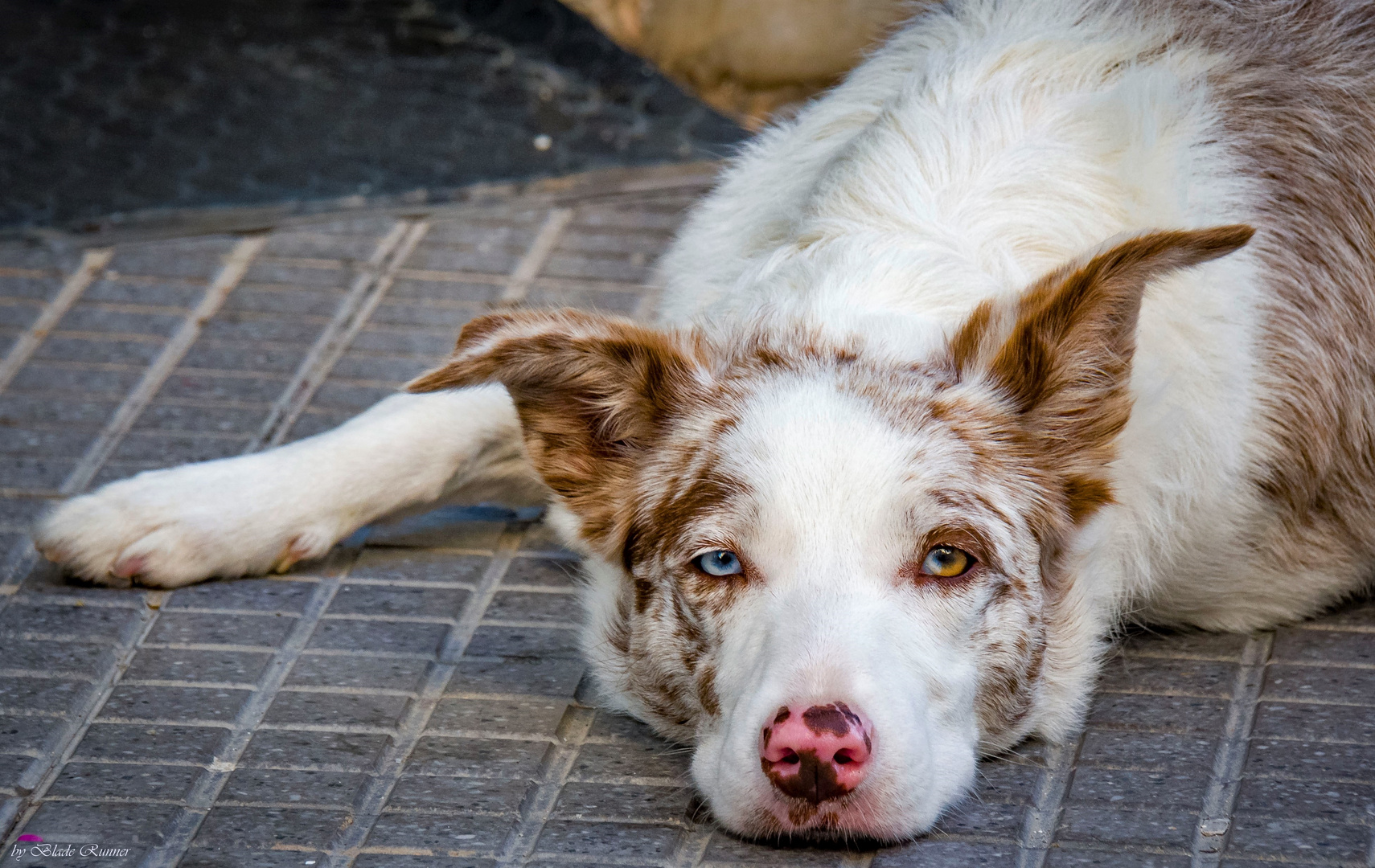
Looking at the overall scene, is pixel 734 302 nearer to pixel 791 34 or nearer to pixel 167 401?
pixel 167 401

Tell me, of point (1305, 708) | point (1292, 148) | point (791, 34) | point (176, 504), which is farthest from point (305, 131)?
point (1305, 708)

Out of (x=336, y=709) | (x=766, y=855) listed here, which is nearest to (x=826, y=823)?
(x=766, y=855)

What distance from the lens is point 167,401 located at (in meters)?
4.72

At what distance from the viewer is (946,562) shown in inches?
115

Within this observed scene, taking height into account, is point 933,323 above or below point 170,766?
above

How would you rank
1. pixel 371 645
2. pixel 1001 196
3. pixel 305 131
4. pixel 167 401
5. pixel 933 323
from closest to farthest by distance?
pixel 933 323 → pixel 1001 196 → pixel 371 645 → pixel 167 401 → pixel 305 131

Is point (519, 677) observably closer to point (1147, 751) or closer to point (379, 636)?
point (379, 636)

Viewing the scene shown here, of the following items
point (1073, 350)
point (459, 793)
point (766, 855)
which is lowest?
point (459, 793)

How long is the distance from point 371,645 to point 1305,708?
2070 mm

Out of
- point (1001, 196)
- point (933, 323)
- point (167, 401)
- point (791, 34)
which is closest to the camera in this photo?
point (933, 323)

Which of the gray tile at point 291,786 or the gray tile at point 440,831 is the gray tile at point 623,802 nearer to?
the gray tile at point 440,831

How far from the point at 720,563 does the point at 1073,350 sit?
2.59 ft

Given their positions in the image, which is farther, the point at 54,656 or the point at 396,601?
the point at 396,601

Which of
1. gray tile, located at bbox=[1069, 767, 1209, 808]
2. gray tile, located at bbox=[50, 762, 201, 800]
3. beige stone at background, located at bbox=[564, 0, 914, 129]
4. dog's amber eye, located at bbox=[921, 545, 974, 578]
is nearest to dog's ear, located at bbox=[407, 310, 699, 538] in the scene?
dog's amber eye, located at bbox=[921, 545, 974, 578]
